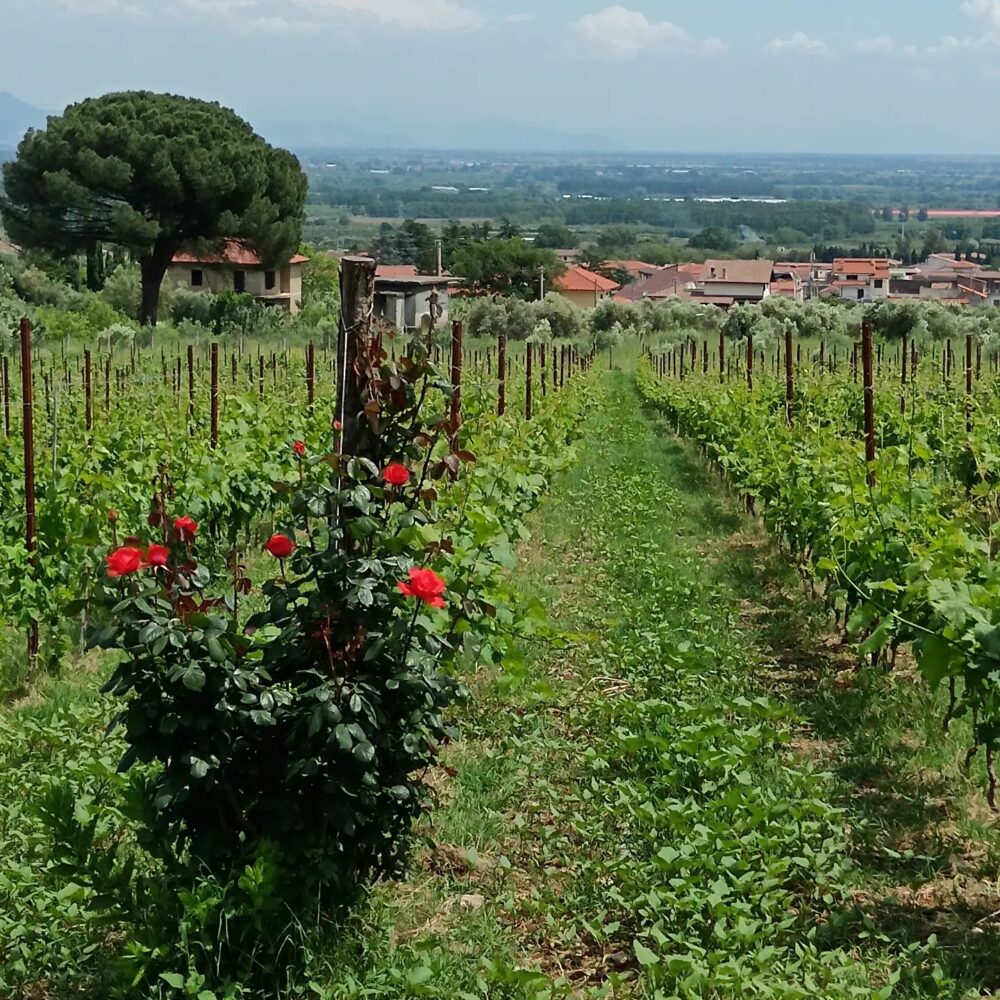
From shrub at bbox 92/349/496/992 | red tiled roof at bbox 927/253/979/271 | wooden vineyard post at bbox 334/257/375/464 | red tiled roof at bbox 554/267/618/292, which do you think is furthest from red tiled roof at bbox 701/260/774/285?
shrub at bbox 92/349/496/992

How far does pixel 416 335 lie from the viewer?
164 inches

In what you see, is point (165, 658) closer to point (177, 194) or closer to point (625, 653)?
point (625, 653)

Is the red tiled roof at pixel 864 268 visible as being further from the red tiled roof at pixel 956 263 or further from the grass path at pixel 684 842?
the grass path at pixel 684 842

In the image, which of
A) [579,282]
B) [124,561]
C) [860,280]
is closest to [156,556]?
[124,561]

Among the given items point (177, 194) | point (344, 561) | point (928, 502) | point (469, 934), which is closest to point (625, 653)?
point (928, 502)

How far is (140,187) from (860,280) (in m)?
90.8

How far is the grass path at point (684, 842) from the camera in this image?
3.96 m

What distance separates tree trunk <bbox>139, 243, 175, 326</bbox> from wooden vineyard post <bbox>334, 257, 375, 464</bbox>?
40225 millimetres

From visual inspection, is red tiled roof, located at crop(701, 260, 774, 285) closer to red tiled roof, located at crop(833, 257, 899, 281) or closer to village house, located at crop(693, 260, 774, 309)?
village house, located at crop(693, 260, 774, 309)

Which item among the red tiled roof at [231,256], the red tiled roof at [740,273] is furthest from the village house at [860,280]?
the red tiled roof at [231,256]

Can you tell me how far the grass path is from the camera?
396cm

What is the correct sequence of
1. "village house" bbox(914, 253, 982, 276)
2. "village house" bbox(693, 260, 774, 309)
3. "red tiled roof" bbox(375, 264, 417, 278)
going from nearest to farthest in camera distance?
1. "red tiled roof" bbox(375, 264, 417, 278)
2. "village house" bbox(693, 260, 774, 309)
3. "village house" bbox(914, 253, 982, 276)

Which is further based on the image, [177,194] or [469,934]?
[177,194]

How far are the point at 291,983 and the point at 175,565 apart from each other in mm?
1224
